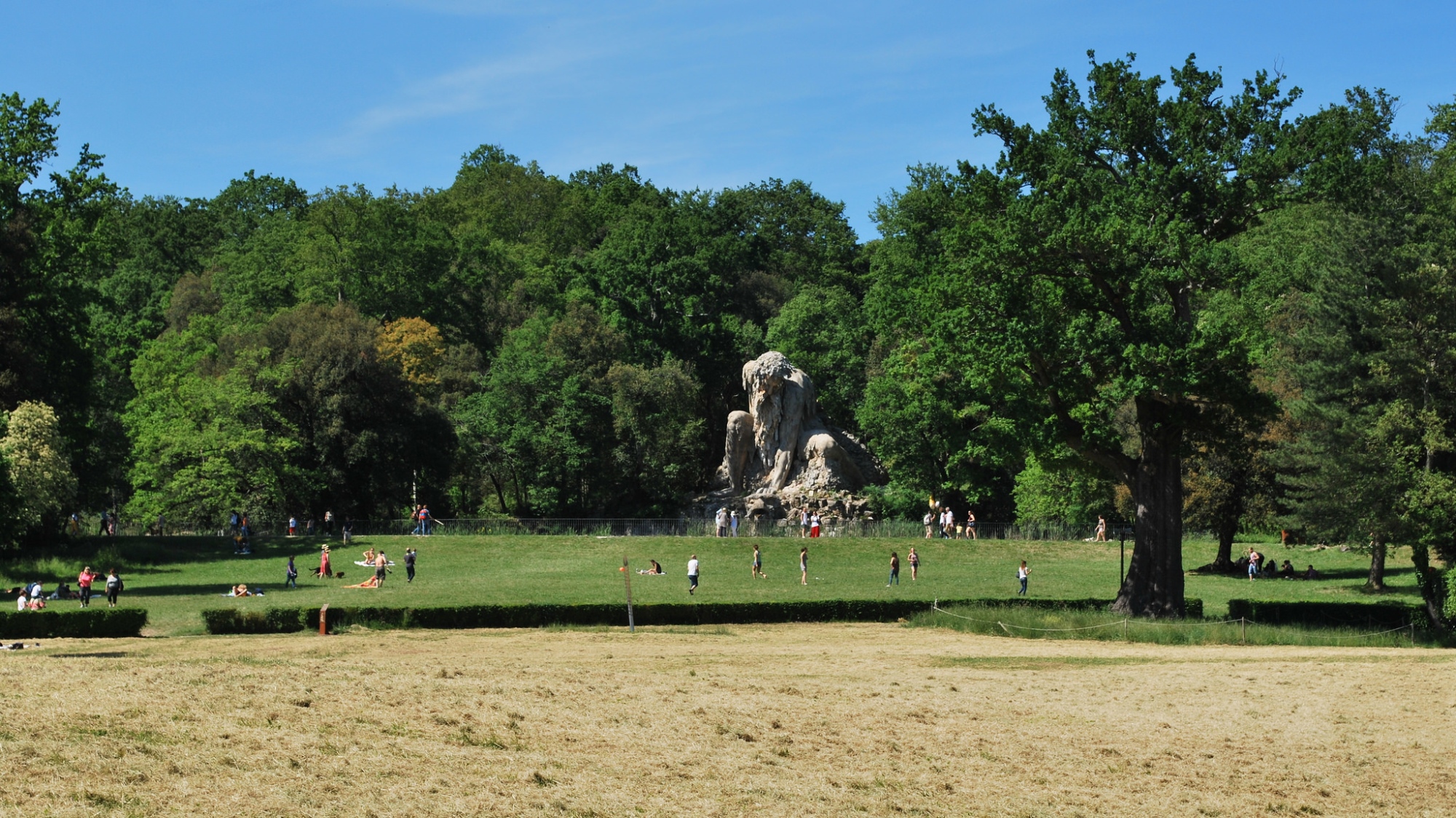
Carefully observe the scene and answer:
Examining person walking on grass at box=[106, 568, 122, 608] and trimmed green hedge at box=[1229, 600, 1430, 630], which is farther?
person walking on grass at box=[106, 568, 122, 608]

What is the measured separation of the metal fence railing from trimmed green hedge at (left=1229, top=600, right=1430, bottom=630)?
21678mm

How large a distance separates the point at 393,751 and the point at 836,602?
75.0ft

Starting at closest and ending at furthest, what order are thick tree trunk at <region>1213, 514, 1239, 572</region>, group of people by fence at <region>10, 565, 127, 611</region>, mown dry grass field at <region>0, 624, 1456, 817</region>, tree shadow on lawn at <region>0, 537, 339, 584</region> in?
mown dry grass field at <region>0, 624, 1456, 817</region>, group of people by fence at <region>10, 565, 127, 611</region>, tree shadow on lawn at <region>0, 537, 339, 584</region>, thick tree trunk at <region>1213, 514, 1239, 572</region>

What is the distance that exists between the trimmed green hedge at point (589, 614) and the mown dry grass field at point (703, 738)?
6.71 meters

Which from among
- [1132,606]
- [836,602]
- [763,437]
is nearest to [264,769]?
[836,602]

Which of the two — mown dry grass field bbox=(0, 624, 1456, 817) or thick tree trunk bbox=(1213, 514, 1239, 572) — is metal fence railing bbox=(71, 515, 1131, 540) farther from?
mown dry grass field bbox=(0, 624, 1456, 817)

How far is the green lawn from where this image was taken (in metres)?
40.3

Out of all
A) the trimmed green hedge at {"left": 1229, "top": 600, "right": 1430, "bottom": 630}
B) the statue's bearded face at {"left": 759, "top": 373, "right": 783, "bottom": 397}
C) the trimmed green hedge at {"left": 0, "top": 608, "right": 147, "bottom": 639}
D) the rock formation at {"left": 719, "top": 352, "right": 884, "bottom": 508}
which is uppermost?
the statue's bearded face at {"left": 759, "top": 373, "right": 783, "bottom": 397}

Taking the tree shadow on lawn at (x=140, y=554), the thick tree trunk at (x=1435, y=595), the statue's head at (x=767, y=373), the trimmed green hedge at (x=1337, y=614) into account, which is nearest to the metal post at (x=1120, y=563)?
the trimmed green hedge at (x=1337, y=614)

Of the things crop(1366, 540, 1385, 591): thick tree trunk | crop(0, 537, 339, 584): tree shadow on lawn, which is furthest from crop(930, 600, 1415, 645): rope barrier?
crop(0, 537, 339, 584): tree shadow on lawn

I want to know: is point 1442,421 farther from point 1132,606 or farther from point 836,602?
point 836,602

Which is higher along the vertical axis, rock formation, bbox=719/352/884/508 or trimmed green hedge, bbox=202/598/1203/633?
rock formation, bbox=719/352/884/508

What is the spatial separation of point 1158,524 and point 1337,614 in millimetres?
5278

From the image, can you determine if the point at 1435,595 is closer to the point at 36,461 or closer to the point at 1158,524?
the point at 1158,524
